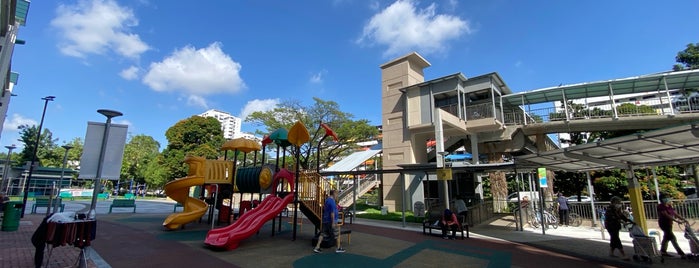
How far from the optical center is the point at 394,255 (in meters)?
7.86

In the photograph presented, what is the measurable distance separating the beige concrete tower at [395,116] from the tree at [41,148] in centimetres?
4838

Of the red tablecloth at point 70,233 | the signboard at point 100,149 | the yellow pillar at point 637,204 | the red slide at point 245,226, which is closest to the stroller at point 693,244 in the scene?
the yellow pillar at point 637,204

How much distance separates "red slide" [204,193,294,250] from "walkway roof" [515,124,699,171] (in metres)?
8.37

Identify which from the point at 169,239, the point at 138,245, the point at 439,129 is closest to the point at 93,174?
the point at 138,245

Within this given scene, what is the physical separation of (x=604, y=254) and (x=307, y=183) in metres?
8.64

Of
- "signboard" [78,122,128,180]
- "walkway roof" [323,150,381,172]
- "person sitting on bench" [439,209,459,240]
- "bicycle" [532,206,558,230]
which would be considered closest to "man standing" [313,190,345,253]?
"person sitting on bench" [439,209,459,240]

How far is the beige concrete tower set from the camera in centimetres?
2216

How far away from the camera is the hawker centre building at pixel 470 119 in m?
18.0

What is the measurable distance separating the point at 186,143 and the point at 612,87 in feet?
149

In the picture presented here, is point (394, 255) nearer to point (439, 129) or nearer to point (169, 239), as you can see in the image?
point (169, 239)

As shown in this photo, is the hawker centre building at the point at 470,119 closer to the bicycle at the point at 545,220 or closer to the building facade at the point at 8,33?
the bicycle at the point at 545,220

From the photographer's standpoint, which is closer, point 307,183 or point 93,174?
point 93,174

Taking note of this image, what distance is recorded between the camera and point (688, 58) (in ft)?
74.2

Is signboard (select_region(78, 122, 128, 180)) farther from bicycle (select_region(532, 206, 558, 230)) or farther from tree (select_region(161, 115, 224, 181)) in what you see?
tree (select_region(161, 115, 224, 181))
